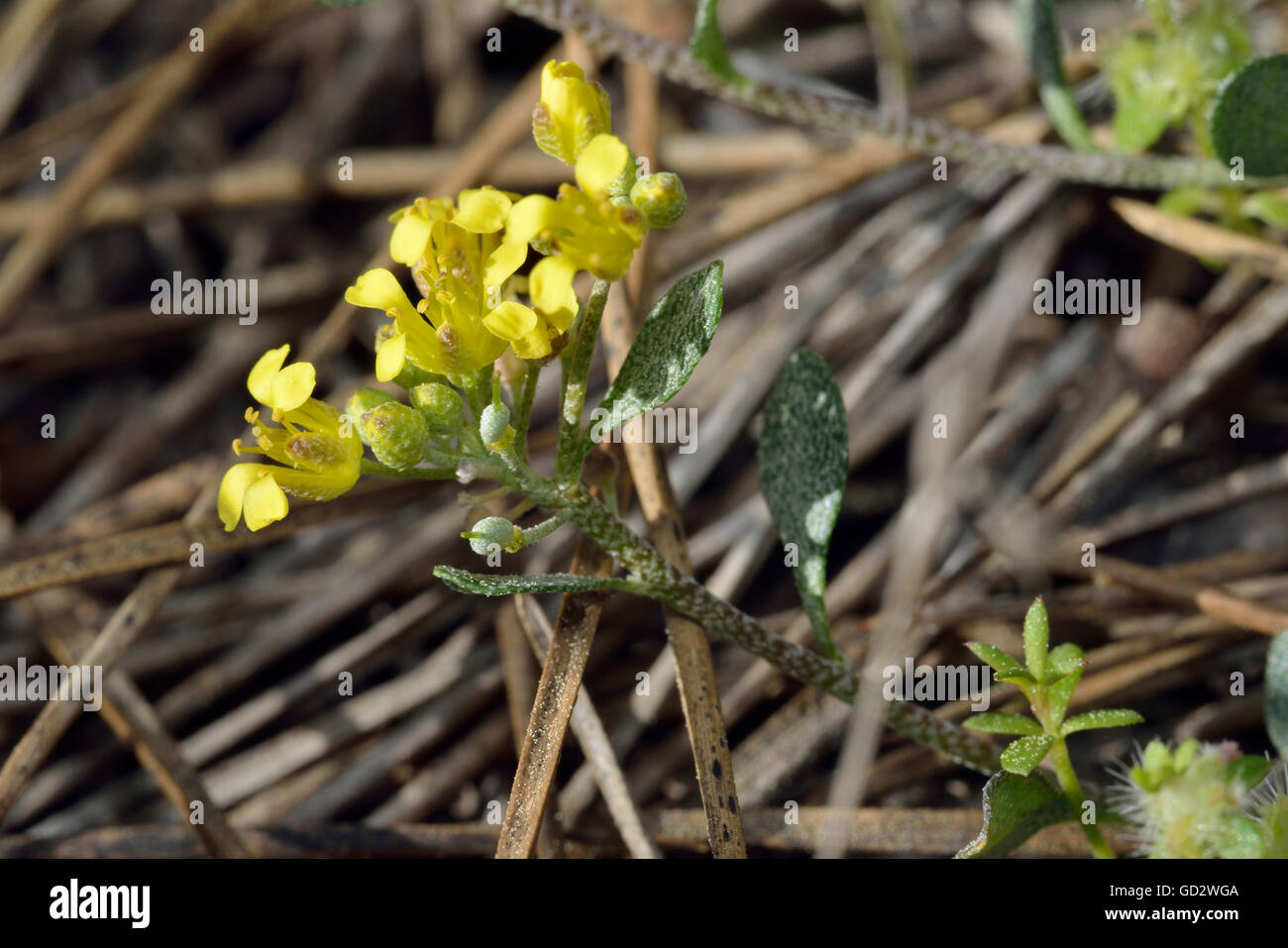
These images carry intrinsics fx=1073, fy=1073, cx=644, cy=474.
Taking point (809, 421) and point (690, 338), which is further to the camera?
point (809, 421)

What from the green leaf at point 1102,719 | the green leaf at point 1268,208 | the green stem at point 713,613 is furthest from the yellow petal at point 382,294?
the green leaf at point 1268,208

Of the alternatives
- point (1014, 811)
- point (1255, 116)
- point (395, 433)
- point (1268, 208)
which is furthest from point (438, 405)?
point (1268, 208)

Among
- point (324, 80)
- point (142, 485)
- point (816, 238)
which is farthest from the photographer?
point (324, 80)

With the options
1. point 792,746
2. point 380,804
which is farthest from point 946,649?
point 380,804

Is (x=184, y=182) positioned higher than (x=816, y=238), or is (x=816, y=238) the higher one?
(x=184, y=182)

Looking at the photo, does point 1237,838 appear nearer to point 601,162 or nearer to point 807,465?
point 807,465

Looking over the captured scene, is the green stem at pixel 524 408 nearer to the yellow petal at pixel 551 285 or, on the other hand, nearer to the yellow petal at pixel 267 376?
the yellow petal at pixel 551 285

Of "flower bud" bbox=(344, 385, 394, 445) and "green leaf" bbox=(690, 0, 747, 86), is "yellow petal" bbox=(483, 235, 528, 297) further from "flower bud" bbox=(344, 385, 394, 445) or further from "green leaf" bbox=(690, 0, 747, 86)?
"green leaf" bbox=(690, 0, 747, 86)

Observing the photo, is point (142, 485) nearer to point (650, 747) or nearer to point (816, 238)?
point (650, 747)
